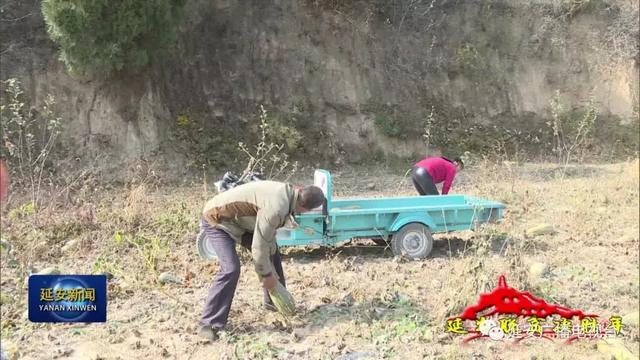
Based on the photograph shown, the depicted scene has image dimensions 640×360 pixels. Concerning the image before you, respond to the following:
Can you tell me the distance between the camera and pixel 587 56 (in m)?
17.6

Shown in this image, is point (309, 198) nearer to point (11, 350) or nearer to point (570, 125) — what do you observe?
point (11, 350)

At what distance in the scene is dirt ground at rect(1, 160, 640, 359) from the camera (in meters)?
4.75

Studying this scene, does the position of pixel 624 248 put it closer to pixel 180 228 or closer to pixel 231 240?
pixel 231 240

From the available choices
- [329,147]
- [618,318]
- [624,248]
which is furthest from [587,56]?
[618,318]

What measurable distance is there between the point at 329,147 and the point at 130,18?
507cm

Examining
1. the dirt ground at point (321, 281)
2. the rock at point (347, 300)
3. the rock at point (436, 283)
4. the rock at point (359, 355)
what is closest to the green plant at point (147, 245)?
the dirt ground at point (321, 281)

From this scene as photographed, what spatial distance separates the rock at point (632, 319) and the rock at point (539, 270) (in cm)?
110

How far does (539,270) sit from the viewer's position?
6270 millimetres

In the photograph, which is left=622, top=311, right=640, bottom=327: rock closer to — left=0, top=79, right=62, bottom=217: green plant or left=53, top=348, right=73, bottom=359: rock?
left=53, top=348, right=73, bottom=359: rock

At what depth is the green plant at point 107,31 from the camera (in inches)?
412

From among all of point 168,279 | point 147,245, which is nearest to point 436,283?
point 168,279

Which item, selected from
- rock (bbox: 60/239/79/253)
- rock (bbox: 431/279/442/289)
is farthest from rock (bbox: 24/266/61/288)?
rock (bbox: 431/279/442/289)

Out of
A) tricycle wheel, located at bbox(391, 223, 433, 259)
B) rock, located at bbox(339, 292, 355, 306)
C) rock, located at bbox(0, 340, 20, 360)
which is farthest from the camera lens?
tricycle wheel, located at bbox(391, 223, 433, 259)

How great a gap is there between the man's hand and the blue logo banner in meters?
1.55
